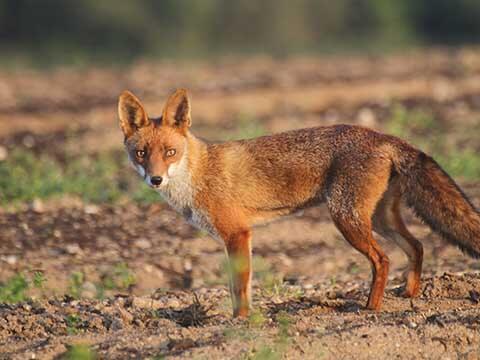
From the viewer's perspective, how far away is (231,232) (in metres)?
7.48

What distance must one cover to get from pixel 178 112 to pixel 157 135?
0.88 feet

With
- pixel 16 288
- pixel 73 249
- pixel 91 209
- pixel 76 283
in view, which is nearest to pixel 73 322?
pixel 16 288

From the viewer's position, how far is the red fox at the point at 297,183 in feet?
23.9

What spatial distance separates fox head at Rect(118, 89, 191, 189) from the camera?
7578mm

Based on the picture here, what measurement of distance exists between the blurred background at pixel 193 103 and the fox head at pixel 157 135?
144 cm

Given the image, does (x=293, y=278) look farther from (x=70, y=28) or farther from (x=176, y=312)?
(x=70, y=28)

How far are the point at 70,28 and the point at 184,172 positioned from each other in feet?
101

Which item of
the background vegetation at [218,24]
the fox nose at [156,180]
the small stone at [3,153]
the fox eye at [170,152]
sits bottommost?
the small stone at [3,153]

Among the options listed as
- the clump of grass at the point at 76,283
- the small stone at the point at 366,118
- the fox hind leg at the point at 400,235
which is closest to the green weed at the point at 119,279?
the clump of grass at the point at 76,283

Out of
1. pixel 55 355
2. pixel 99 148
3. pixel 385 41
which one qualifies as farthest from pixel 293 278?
pixel 385 41

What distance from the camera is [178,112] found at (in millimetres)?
7879

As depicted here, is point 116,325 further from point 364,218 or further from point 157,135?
point 364,218

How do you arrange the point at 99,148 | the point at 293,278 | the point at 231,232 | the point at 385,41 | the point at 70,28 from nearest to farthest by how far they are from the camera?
the point at 231,232
the point at 293,278
the point at 99,148
the point at 385,41
the point at 70,28

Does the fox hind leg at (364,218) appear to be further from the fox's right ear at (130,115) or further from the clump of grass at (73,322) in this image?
the clump of grass at (73,322)
